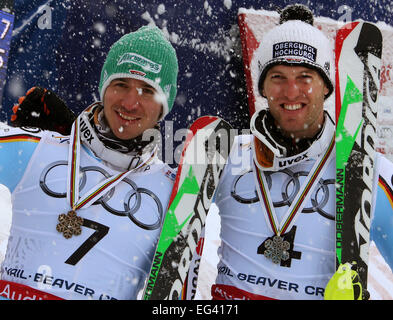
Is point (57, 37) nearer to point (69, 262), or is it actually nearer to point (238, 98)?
point (238, 98)

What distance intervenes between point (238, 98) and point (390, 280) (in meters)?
4.52

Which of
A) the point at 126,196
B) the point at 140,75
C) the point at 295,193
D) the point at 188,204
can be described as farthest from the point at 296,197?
the point at 140,75

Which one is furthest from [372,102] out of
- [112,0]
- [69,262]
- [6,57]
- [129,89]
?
[112,0]

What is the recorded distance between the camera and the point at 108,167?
2029 millimetres

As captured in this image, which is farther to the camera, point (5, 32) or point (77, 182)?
point (5, 32)

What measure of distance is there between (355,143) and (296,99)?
325mm

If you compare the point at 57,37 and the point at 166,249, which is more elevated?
the point at 57,37

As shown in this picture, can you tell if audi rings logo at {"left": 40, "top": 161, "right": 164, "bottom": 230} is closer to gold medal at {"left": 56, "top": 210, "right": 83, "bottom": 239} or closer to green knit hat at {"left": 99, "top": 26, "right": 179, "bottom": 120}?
gold medal at {"left": 56, "top": 210, "right": 83, "bottom": 239}

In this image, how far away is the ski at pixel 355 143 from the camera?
1827mm

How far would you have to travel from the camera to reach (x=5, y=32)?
5035mm

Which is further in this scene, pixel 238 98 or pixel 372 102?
pixel 238 98

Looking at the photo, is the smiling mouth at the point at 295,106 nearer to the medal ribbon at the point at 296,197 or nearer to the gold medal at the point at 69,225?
the medal ribbon at the point at 296,197

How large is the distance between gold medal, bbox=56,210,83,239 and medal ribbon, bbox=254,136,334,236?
801 millimetres

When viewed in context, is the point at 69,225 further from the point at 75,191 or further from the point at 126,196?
the point at 126,196
